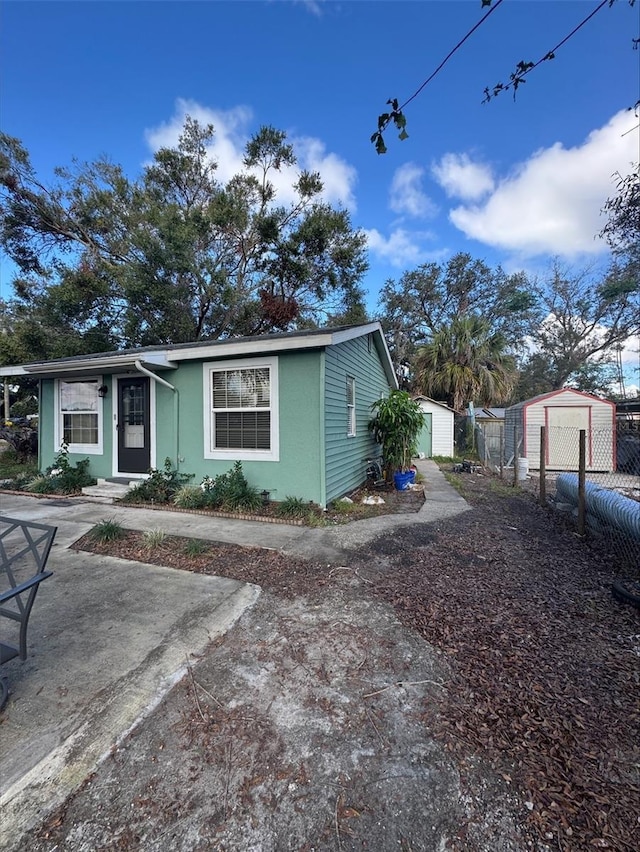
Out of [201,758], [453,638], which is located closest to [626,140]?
[453,638]

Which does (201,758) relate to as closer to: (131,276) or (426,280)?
(131,276)

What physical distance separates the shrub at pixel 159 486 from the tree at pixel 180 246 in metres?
9.92

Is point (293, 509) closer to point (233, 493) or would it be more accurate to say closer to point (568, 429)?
point (233, 493)

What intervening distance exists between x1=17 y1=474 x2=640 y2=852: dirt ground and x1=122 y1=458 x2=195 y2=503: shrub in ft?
13.2

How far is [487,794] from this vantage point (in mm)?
1496

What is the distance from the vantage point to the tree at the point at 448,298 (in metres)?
26.3

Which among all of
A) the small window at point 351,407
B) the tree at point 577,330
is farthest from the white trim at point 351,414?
the tree at point 577,330

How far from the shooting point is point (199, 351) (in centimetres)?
653

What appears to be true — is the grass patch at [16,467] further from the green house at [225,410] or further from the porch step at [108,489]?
the porch step at [108,489]

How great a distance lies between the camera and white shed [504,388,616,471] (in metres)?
12.4

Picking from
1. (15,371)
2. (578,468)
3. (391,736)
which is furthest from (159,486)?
(578,468)

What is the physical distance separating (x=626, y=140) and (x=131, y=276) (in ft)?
48.9

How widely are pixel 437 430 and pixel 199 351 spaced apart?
12.1 metres

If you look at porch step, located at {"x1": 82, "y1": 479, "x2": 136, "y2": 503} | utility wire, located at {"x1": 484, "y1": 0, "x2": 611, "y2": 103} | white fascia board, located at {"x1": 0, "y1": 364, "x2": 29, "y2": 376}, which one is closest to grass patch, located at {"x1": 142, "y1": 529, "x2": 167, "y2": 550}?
porch step, located at {"x1": 82, "y1": 479, "x2": 136, "y2": 503}
